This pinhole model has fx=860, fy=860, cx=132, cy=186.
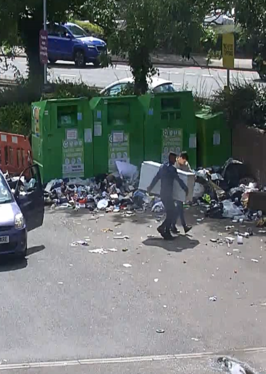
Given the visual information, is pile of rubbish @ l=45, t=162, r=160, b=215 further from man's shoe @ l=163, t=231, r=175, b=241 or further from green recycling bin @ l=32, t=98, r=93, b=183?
man's shoe @ l=163, t=231, r=175, b=241

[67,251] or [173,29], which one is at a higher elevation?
[173,29]

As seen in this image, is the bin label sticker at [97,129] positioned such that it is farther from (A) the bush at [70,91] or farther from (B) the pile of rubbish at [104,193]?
(A) the bush at [70,91]

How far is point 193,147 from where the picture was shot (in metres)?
18.7

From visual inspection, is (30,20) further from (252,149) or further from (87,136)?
(252,149)

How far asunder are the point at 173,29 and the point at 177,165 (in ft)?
13.7

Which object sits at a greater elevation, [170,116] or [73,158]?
[170,116]

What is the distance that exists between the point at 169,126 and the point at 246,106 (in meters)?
1.69

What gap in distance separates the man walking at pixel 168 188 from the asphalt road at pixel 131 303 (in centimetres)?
26

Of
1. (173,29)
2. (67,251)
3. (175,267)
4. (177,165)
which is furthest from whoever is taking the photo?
(173,29)

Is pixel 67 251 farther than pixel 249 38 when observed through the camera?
No

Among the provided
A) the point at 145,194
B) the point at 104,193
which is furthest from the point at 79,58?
the point at 145,194

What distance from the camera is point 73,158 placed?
17.9 m

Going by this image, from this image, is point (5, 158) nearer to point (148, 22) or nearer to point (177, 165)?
point (148, 22)

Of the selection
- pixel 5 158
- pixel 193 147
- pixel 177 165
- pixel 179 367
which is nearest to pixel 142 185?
pixel 177 165
